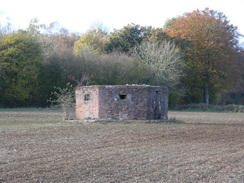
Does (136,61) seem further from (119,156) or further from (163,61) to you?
(119,156)

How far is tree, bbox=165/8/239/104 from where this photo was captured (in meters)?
48.0

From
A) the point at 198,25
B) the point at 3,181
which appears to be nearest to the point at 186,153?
the point at 3,181

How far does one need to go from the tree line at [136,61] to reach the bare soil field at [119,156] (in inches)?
729

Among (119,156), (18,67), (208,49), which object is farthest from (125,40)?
(119,156)

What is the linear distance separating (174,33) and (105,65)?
38.6ft

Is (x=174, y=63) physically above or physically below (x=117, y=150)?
above

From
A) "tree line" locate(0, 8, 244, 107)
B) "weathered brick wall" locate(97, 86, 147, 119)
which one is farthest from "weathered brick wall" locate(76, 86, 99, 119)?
"tree line" locate(0, 8, 244, 107)

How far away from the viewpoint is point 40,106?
40.8m

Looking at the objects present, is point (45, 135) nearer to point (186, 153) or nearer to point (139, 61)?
point (186, 153)

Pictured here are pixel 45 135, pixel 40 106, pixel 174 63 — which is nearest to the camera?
pixel 45 135

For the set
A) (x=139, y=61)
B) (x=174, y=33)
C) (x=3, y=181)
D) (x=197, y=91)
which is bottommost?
(x=3, y=181)

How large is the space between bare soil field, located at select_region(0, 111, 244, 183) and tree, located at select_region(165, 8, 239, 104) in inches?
1212

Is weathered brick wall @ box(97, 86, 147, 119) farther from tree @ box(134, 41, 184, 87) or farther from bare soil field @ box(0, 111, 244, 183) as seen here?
tree @ box(134, 41, 184, 87)

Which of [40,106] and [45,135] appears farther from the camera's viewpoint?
[40,106]
